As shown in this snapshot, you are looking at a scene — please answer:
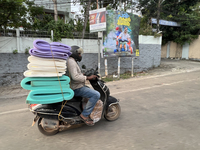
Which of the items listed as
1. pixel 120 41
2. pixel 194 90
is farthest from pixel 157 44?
pixel 194 90

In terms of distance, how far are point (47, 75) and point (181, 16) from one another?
60.3 feet

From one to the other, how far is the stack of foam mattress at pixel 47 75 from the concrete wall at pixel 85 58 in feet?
16.1

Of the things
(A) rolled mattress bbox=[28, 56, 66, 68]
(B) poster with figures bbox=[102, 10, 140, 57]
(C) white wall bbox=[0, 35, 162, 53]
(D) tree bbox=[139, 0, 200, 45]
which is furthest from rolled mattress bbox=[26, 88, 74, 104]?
(D) tree bbox=[139, 0, 200, 45]

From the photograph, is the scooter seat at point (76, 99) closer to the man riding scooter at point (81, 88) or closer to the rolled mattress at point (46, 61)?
the man riding scooter at point (81, 88)

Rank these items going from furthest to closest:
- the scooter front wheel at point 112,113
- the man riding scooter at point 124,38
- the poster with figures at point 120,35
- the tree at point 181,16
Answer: the tree at point 181,16
the man riding scooter at point 124,38
the poster with figures at point 120,35
the scooter front wheel at point 112,113

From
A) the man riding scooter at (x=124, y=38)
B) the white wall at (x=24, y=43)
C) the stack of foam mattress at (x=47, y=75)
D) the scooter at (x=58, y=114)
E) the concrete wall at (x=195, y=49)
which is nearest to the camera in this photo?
the stack of foam mattress at (x=47, y=75)

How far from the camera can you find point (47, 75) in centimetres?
254

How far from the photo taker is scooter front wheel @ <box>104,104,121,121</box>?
341 cm

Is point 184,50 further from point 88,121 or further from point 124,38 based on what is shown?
point 88,121

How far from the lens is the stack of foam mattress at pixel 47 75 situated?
2.45 metres

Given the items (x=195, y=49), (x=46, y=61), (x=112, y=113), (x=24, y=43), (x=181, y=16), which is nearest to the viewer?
(x=46, y=61)

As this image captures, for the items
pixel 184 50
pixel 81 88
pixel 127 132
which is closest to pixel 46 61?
pixel 81 88

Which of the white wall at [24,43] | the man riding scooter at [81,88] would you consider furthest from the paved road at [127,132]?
the white wall at [24,43]

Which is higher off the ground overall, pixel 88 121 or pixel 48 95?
pixel 48 95
